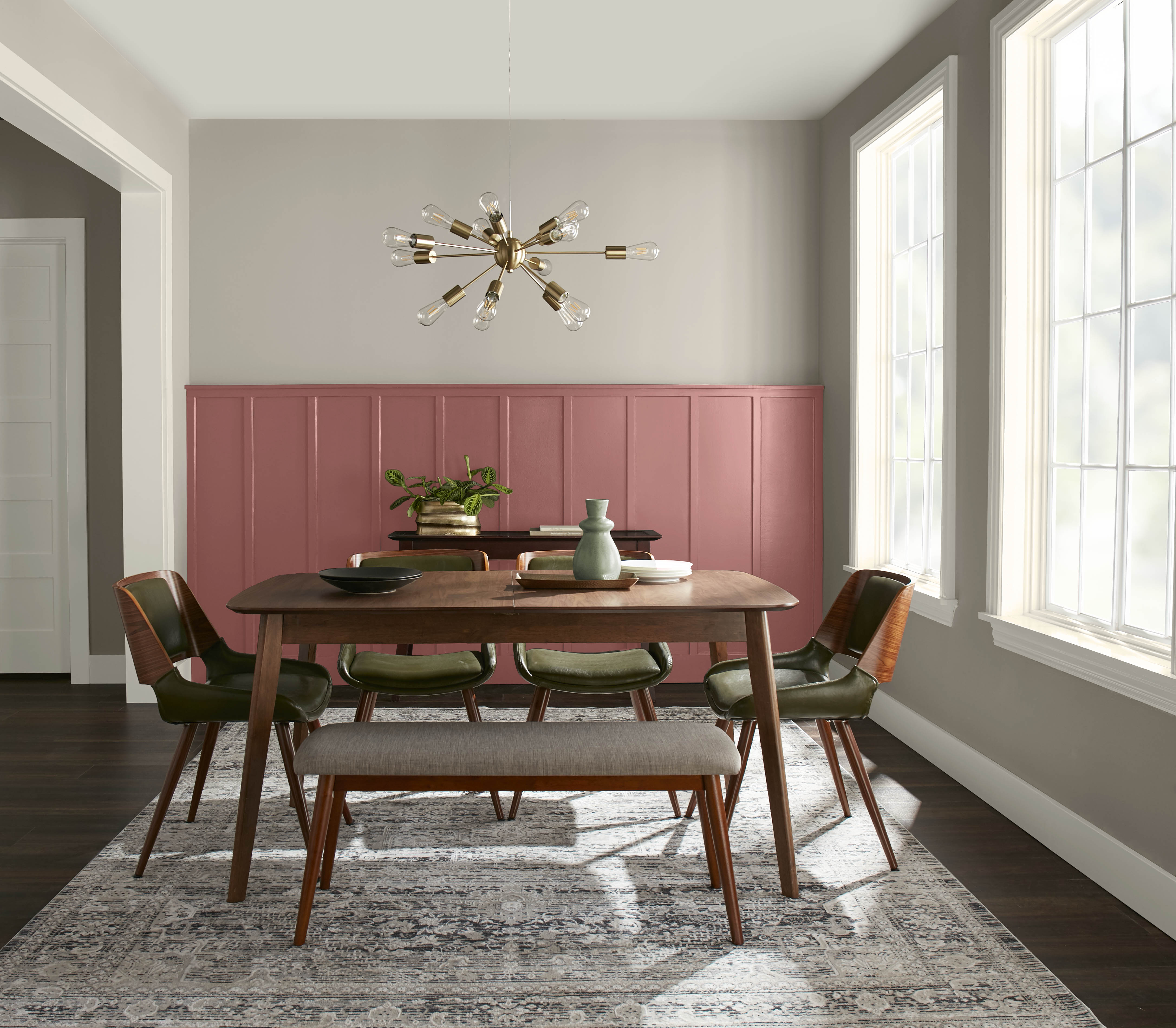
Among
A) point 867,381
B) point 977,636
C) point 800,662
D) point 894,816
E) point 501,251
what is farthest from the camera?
point 867,381

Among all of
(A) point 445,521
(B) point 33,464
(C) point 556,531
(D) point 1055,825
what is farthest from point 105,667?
(D) point 1055,825

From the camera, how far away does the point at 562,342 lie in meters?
4.96

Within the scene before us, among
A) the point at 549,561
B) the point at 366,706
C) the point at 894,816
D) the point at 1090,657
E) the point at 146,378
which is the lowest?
the point at 894,816

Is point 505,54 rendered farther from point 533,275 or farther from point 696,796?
point 696,796

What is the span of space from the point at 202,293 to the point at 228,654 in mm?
2658

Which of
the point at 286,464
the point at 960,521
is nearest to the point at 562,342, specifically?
the point at 286,464

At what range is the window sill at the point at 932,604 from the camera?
357 centimetres

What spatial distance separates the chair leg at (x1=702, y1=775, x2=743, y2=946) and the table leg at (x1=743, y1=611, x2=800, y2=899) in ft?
0.73

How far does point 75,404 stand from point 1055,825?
5.03m

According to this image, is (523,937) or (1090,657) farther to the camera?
(1090,657)

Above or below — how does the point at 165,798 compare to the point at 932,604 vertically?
below

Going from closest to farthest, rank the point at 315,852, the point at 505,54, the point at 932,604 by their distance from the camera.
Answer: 1. the point at 315,852
2. the point at 932,604
3. the point at 505,54

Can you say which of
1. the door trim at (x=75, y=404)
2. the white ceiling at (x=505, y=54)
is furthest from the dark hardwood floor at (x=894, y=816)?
the white ceiling at (x=505, y=54)

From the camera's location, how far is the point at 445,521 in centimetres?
454
